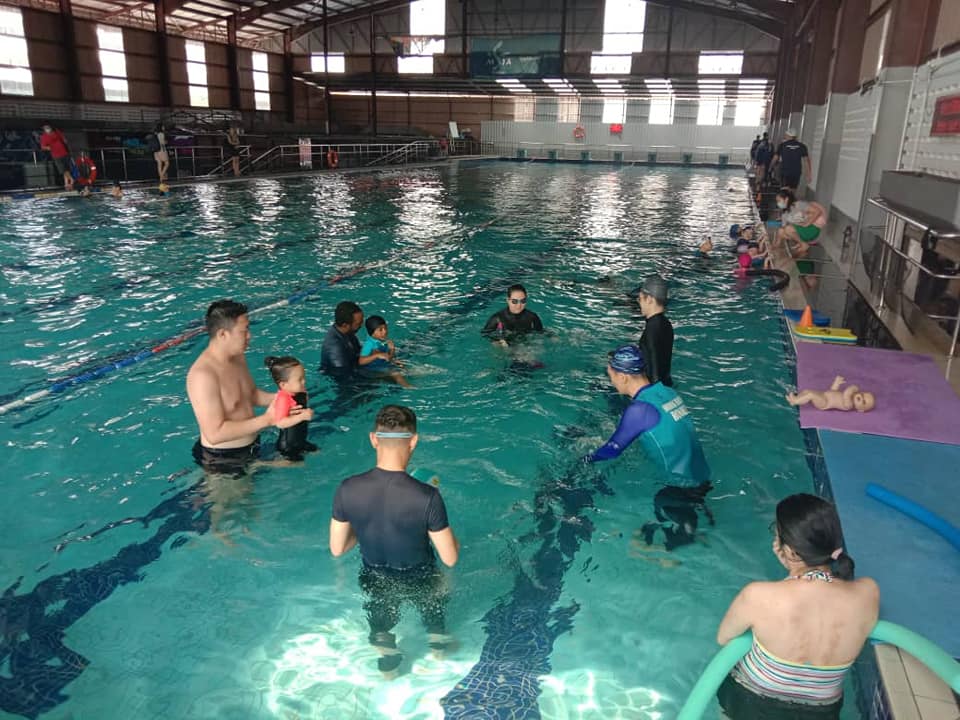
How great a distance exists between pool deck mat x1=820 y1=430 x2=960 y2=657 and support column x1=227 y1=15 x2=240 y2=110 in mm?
39843

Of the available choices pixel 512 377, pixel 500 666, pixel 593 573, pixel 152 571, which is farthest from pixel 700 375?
pixel 152 571

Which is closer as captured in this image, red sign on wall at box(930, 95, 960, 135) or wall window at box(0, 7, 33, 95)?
red sign on wall at box(930, 95, 960, 135)

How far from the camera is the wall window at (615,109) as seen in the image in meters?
45.2

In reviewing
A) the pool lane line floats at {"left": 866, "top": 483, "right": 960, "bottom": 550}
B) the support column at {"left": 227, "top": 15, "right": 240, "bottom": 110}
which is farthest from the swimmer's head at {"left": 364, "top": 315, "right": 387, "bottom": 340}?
the support column at {"left": 227, "top": 15, "right": 240, "bottom": 110}

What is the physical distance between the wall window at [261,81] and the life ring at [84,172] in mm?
22851

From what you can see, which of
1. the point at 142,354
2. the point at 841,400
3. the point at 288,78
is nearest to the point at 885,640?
the point at 841,400

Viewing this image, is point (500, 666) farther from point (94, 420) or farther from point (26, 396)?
point (26, 396)

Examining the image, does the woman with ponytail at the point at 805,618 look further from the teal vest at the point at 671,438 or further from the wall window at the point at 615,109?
the wall window at the point at 615,109

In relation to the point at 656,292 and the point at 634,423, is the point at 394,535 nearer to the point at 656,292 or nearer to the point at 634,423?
the point at 634,423

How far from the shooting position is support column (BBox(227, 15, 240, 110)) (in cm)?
→ 3634

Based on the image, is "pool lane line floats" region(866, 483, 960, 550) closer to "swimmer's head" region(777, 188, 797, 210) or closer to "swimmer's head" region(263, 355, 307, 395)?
"swimmer's head" region(263, 355, 307, 395)

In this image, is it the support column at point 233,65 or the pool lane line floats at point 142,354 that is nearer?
the pool lane line floats at point 142,354

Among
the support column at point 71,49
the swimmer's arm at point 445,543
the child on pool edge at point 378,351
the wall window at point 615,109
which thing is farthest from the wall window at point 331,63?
the swimmer's arm at point 445,543

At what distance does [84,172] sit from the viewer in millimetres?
19297
